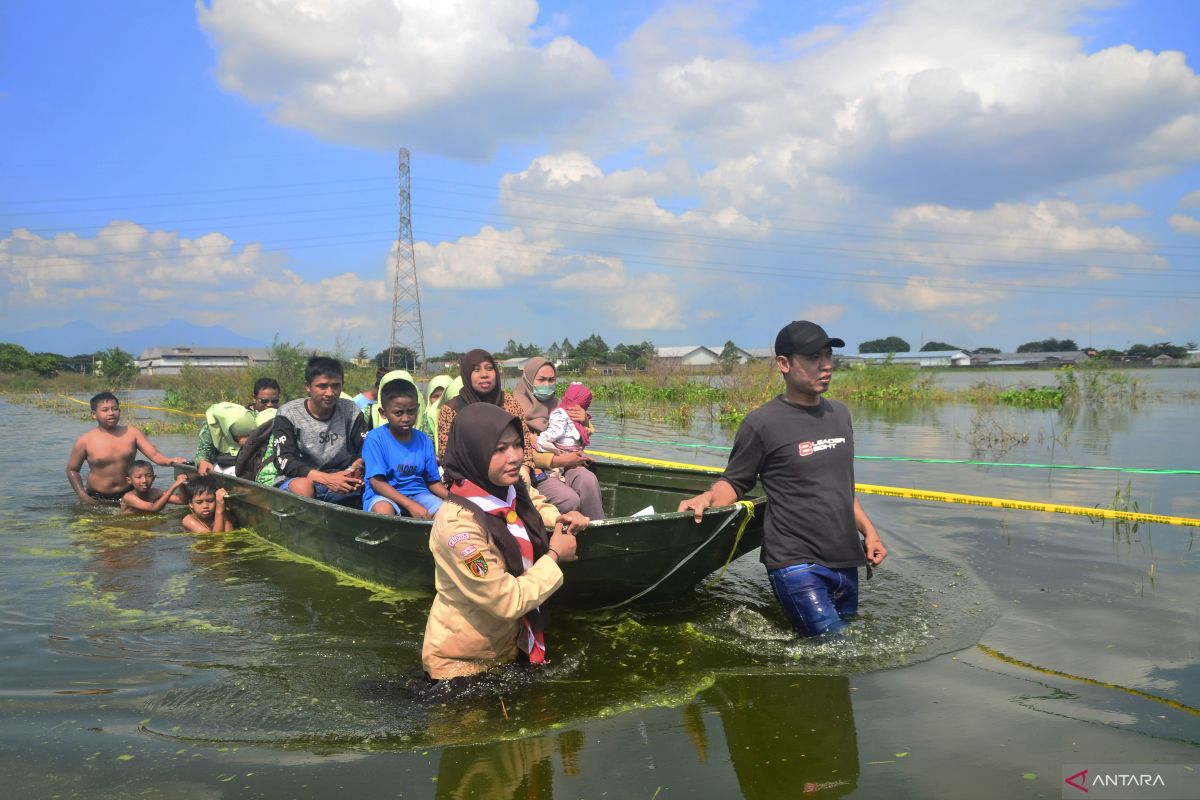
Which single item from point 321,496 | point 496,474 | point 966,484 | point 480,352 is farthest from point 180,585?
point 966,484

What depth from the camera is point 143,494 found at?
343 inches

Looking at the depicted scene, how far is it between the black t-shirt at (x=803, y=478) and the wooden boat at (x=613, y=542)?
0.50 m

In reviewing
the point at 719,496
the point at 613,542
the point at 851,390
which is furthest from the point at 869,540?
the point at 851,390

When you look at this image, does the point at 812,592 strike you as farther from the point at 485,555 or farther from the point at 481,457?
the point at 481,457

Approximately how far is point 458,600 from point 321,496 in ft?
11.4

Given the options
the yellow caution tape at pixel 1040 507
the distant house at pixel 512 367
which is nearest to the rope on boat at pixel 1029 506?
the yellow caution tape at pixel 1040 507

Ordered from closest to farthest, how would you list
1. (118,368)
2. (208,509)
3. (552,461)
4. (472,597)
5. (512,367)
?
(472,597)
(552,461)
(208,509)
(118,368)
(512,367)

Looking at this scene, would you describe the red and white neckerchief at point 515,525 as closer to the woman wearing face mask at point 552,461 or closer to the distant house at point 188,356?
the woman wearing face mask at point 552,461

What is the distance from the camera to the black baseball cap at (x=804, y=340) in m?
3.78

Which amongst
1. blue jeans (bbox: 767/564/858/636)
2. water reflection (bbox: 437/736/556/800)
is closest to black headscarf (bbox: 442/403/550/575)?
A: water reflection (bbox: 437/736/556/800)

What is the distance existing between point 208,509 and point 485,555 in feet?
18.7

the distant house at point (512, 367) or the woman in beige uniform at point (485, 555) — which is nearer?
the woman in beige uniform at point (485, 555)

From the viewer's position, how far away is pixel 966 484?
9852 mm

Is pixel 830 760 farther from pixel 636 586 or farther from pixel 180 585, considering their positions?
pixel 180 585
